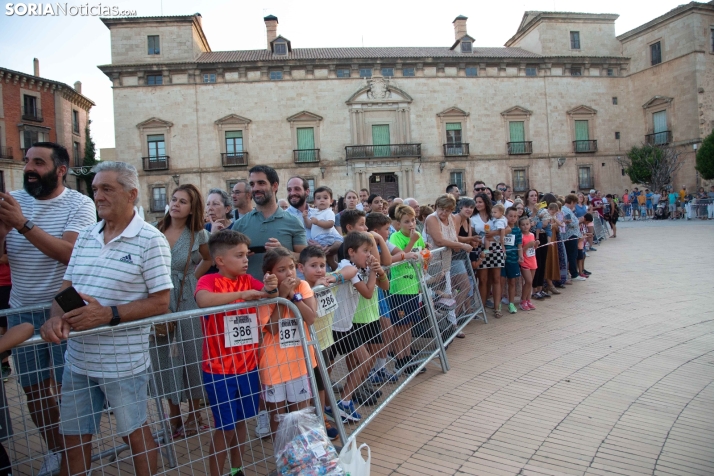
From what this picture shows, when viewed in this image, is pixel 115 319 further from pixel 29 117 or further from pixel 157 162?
pixel 29 117

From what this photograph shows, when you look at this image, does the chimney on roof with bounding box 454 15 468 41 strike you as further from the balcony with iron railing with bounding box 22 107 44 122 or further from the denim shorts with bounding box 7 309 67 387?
the denim shorts with bounding box 7 309 67 387

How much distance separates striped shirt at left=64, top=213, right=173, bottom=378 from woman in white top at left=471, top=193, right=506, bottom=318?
210 inches

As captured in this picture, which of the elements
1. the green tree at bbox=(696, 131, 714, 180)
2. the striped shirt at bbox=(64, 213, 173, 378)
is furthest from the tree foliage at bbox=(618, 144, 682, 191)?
the striped shirt at bbox=(64, 213, 173, 378)

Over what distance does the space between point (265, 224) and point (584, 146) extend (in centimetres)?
3547

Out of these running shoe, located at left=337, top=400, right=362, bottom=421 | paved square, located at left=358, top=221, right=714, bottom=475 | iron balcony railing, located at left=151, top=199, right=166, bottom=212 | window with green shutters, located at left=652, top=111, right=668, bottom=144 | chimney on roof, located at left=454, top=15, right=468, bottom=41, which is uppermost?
chimney on roof, located at left=454, top=15, right=468, bottom=41

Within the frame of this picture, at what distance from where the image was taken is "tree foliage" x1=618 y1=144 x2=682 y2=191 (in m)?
32.5

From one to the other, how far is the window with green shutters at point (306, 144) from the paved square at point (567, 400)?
86.4 feet

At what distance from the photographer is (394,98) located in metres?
32.7

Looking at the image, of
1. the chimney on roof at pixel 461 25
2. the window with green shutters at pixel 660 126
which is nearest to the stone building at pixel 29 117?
the chimney on roof at pixel 461 25

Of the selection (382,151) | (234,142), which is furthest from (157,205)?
(382,151)

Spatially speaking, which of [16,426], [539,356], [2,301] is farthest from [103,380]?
[539,356]

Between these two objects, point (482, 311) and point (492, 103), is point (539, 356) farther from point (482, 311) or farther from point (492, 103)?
point (492, 103)

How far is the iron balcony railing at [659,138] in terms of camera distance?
34.0 metres

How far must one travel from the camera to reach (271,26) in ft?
118
